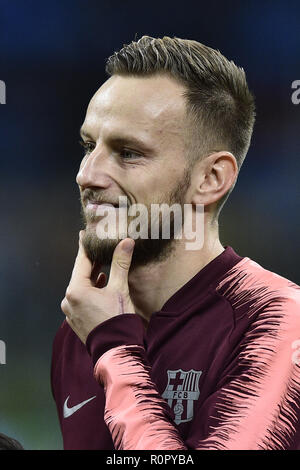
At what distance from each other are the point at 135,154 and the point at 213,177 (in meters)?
0.23

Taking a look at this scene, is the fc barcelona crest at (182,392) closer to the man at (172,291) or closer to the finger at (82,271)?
the man at (172,291)

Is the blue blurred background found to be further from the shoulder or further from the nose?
the nose

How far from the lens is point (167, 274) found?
5.71ft

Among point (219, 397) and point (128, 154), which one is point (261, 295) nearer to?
point (219, 397)

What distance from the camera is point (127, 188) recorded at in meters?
1.62

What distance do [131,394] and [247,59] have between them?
6.97 ft

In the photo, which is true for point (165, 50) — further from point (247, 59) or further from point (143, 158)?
point (247, 59)

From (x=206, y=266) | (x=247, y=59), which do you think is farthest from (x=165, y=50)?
(x=247, y=59)

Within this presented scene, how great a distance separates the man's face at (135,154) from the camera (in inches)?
63.9

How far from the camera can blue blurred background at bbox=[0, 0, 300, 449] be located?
3.08 metres

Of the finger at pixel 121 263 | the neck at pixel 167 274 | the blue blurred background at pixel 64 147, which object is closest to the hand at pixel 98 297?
the finger at pixel 121 263

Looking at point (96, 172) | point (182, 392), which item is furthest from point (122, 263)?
point (182, 392)

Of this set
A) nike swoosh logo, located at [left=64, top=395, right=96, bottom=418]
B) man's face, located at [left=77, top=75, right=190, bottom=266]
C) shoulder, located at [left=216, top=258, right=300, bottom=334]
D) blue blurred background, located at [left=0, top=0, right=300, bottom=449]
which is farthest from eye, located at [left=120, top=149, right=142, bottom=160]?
blue blurred background, located at [left=0, top=0, right=300, bottom=449]

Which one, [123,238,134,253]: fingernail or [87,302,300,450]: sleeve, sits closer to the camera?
[87,302,300,450]: sleeve
